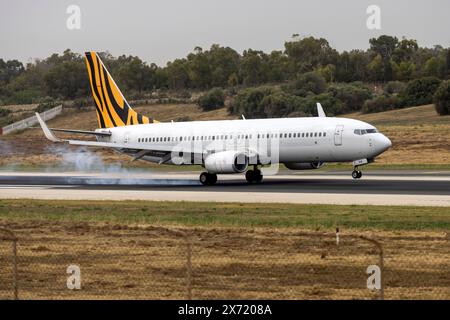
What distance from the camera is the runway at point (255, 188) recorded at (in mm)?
43219

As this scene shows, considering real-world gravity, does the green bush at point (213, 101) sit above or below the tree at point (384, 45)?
below

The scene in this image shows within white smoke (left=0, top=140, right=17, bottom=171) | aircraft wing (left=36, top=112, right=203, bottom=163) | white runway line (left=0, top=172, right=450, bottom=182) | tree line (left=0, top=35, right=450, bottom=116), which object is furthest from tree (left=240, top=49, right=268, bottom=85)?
aircraft wing (left=36, top=112, right=203, bottom=163)

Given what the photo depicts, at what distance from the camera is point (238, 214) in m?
36.6

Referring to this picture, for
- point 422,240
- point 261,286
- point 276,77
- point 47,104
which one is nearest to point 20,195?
point 422,240

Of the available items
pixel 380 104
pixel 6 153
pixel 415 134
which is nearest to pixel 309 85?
pixel 380 104

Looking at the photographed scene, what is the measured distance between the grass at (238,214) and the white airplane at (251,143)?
1301 centimetres

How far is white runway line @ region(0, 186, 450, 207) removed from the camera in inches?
1613

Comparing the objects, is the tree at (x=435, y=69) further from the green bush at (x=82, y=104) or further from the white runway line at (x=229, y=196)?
the white runway line at (x=229, y=196)

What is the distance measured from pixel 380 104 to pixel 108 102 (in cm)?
6214

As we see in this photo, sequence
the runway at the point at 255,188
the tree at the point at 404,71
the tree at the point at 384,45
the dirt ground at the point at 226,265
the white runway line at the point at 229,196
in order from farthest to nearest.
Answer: the tree at the point at 384,45, the tree at the point at 404,71, the runway at the point at 255,188, the white runway line at the point at 229,196, the dirt ground at the point at 226,265

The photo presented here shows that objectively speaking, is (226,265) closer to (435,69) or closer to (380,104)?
(380,104)

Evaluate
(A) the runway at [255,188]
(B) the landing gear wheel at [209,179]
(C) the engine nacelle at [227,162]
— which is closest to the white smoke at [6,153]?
(A) the runway at [255,188]
